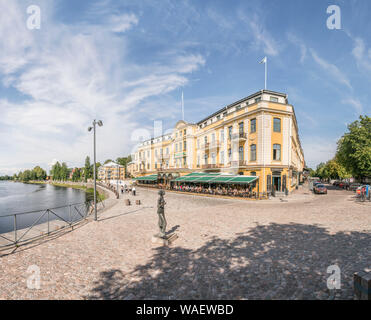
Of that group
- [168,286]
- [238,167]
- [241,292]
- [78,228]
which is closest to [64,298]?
[168,286]

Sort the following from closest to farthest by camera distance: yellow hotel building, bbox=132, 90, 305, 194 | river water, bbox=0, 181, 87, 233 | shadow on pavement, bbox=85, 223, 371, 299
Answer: shadow on pavement, bbox=85, 223, 371, 299, river water, bbox=0, 181, 87, 233, yellow hotel building, bbox=132, 90, 305, 194

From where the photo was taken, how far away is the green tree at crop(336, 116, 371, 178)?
31.0 metres

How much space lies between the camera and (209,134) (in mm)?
35281

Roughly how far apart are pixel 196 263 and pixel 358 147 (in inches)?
1557

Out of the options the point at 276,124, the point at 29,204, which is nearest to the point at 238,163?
the point at 276,124

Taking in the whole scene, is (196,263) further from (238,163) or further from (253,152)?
(238,163)

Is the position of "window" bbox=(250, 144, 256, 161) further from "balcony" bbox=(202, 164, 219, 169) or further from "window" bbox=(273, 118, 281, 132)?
"balcony" bbox=(202, 164, 219, 169)

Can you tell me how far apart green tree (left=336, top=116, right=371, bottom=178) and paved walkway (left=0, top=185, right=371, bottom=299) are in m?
29.1

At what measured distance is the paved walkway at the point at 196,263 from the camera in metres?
4.58

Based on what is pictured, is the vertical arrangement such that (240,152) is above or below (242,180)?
above

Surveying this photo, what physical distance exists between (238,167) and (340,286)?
23.6 meters

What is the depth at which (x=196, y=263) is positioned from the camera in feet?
19.9

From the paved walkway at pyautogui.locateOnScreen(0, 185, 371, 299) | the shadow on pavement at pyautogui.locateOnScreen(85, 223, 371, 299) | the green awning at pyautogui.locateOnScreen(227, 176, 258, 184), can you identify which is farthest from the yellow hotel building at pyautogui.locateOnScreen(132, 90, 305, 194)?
the shadow on pavement at pyautogui.locateOnScreen(85, 223, 371, 299)
